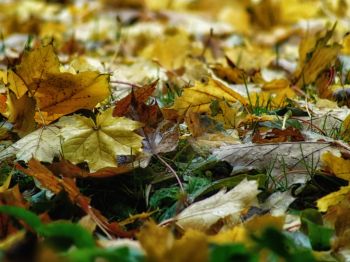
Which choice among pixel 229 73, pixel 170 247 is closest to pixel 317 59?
pixel 229 73

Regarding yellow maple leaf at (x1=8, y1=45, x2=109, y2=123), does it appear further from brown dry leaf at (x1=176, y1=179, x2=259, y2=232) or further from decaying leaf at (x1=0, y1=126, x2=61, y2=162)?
brown dry leaf at (x1=176, y1=179, x2=259, y2=232)

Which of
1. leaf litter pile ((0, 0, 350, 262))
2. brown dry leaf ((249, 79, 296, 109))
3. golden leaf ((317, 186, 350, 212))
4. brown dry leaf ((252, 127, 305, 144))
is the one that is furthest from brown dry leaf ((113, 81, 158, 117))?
golden leaf ((317, 186, 350, 212))

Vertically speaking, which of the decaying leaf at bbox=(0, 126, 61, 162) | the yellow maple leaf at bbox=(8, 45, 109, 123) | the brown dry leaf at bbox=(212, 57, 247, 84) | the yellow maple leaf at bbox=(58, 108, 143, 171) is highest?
the yellow maple leaf at bbox=(8, 45, 109, 123)

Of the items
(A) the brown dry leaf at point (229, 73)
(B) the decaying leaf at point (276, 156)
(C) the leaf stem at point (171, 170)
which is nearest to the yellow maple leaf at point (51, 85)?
(C) the leaf stem at point (171, 170)

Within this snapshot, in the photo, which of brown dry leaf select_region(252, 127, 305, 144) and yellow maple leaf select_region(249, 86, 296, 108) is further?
yellow maple leaf select_region(249, 86, 296, 108)

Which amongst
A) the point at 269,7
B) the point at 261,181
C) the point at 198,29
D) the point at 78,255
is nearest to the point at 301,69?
the point at 261,181

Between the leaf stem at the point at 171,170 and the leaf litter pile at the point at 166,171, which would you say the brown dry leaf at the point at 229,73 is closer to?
the leaf litter pile at the point at 166,171
